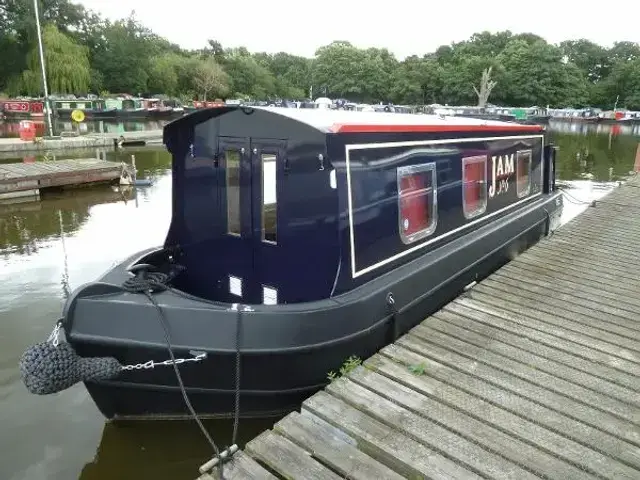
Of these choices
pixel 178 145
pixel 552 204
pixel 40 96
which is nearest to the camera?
pixel 178 145

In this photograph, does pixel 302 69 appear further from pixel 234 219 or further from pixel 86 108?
pixel 234 219

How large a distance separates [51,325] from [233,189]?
10.6ft

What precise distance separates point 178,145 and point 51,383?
2435 mm

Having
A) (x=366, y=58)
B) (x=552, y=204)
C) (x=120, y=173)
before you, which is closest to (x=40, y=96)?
(x=120, y=173)

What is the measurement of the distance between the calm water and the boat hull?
10.8 inches

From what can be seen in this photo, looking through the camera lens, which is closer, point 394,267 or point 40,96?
point 394,267

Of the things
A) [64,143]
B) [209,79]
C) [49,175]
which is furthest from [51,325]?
[209,79]

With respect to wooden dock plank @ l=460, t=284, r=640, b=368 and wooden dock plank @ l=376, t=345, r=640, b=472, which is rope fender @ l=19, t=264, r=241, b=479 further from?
wooden dock plank @ l=460, t=284, r=640, b=368

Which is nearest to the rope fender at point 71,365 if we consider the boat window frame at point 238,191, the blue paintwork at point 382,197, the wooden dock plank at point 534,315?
the boat window frame at point 238,191

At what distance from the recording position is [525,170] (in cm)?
845

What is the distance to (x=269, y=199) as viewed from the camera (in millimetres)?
4410

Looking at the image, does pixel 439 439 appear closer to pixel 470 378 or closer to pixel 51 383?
pixel 470 378

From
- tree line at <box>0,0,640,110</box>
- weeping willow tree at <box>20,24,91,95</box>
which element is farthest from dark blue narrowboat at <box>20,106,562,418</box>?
weeping willow tree at <box>20,24,91,95</box>

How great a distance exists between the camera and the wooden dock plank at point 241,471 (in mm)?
2604
